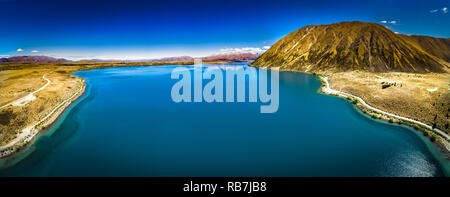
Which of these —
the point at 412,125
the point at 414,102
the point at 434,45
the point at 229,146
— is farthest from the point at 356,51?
the point at 229,146

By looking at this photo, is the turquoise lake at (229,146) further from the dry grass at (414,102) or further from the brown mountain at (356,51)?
the brown mountain at (356,51)

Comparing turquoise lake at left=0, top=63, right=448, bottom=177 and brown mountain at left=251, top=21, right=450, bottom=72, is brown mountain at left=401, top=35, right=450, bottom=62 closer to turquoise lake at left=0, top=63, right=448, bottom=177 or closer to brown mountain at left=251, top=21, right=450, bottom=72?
brown mountain at left=251, top=21, right=450, bottom=72

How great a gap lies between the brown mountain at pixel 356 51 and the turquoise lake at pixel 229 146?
3338 inches

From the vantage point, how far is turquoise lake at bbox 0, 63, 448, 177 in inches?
606

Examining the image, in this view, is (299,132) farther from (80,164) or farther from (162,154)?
(80,164)

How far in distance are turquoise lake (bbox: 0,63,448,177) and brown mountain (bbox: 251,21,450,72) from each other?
278 feet

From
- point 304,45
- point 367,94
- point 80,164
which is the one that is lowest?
point 80,164

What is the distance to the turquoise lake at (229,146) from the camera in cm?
1539

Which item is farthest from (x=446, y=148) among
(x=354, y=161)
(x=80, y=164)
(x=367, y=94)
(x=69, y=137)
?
(x=69, y=137)

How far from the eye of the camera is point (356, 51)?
103m

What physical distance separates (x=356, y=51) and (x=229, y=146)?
12329 centimetres

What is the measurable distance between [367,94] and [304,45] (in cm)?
11570

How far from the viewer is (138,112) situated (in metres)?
31.6
